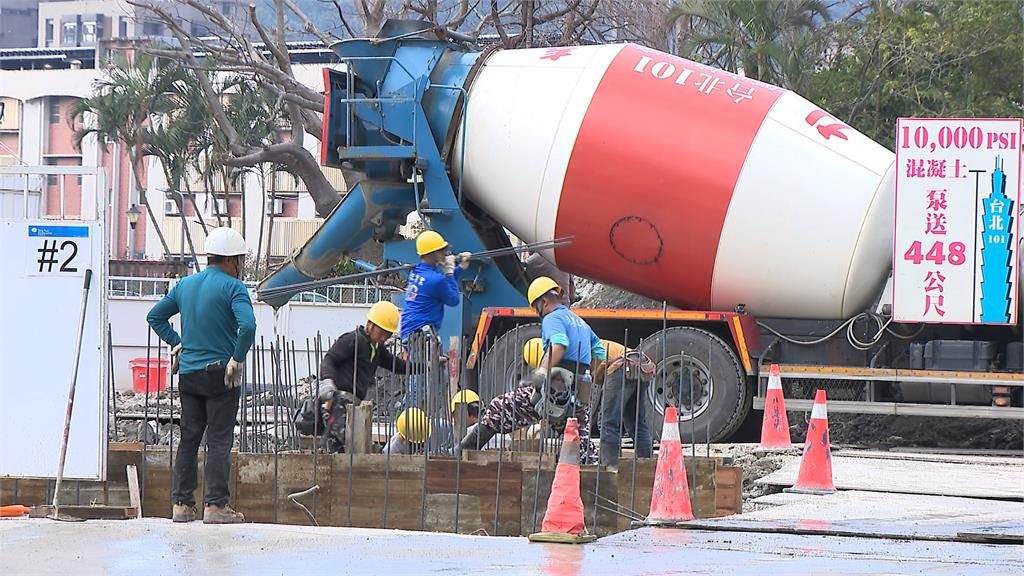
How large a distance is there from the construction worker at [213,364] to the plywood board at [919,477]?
350 centimetres

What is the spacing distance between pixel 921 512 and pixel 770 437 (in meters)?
3.83

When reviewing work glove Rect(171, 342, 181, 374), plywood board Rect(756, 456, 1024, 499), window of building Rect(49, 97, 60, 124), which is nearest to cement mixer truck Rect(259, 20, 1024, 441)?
plywood board Rect(756, 456, 1024, 499)

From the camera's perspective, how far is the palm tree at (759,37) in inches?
912

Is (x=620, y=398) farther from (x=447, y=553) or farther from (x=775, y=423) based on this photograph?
(x=447, y=553)

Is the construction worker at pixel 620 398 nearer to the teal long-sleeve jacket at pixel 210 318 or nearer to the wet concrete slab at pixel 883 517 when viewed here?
the wet concrete slab at pixel 883 517

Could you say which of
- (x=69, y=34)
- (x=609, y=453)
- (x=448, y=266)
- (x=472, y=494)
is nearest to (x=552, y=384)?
(x=609, y=453)

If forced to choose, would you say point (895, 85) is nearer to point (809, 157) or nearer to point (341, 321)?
point (341, 321)

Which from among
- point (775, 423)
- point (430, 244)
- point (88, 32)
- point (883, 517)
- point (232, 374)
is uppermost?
point (88, 32)

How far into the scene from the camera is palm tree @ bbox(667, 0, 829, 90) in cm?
2316

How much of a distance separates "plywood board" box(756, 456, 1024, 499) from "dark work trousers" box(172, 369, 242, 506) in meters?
3.47

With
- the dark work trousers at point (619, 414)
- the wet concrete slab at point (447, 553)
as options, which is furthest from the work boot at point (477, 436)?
the wet concrete slab at point (447, 553)

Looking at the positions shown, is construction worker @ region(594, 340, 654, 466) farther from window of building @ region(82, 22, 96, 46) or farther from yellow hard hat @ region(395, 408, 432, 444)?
window of building @ region(82, 22, 96, 46)

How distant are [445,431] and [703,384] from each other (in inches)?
→ 128

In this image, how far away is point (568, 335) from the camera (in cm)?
991
